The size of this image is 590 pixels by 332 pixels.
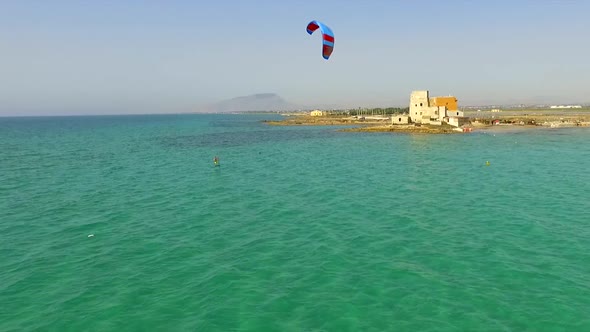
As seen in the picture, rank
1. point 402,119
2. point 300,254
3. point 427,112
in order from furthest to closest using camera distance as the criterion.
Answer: point 402,119, point 427,112, point 300,254

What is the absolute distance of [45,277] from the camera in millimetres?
16438

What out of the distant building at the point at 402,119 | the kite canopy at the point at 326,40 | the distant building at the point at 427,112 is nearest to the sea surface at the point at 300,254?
the kite canopy at the point at 326,40

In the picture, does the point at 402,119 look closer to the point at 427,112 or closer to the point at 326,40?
the point at 427,112

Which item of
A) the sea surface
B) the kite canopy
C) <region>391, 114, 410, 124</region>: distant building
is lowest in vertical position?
the sea surface

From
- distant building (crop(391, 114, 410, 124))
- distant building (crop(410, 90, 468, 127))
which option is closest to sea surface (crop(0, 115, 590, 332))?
distant building (crop(410, 90, 468, 127))

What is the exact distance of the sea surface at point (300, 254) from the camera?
13.1m

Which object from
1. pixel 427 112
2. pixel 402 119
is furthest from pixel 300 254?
pixel 402 119

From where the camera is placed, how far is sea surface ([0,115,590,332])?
13.1 metres

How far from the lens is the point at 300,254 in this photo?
18.3m

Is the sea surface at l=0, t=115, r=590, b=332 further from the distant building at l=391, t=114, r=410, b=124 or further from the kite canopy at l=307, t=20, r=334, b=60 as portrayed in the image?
the distant building at l=391, t=114, r=410, b=124

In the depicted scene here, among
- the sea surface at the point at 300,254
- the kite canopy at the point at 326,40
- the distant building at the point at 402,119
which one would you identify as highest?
the kite canopy at the point at 326,40

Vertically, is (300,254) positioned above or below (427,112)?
below

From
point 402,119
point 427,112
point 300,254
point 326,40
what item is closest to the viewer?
point 300,254

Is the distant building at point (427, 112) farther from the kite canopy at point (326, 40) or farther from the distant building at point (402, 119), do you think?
the kite canopy at point (326, 40)
